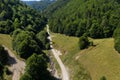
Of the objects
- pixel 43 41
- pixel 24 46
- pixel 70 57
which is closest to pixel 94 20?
pixel 43 41

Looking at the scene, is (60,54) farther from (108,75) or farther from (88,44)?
(108,75)

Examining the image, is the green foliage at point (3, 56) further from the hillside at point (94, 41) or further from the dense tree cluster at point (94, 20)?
the dense tree cluster at point (94, 20)

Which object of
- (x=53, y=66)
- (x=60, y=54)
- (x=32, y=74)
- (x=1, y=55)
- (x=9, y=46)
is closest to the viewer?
(x=32, y=74)

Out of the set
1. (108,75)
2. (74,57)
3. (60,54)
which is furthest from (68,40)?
(108,75)

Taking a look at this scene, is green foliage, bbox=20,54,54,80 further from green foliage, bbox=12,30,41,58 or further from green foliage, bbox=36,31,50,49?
green foliage, bbox=36,31,50,49

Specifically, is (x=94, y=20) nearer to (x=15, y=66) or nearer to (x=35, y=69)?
(x=15, y=66)

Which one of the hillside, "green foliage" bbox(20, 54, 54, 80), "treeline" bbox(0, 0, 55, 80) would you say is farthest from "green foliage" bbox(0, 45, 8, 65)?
the hillside
